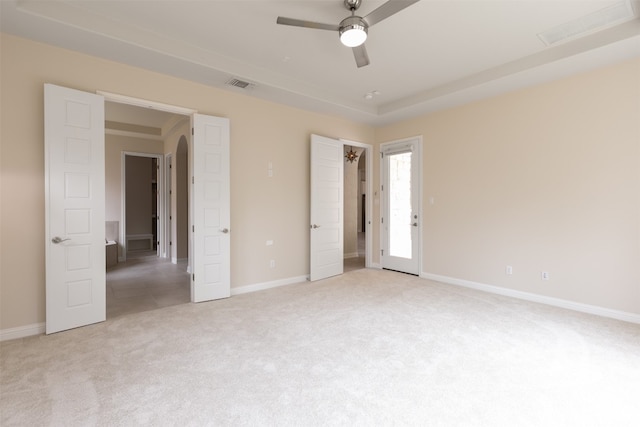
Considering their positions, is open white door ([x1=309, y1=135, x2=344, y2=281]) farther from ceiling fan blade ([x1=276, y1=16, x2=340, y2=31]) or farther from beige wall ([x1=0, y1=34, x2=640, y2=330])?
ceiling fan blade ([x1=276, y1=16, x2=340, y2=31])

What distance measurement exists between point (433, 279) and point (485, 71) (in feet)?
10.8

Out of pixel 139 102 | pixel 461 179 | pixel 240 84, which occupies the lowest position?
pixel 461 179

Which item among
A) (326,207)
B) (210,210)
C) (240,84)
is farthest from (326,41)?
(326,207)

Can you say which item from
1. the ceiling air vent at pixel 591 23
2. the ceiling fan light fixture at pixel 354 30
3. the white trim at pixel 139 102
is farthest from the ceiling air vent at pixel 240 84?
the ceiling air vent at pixel 591 23

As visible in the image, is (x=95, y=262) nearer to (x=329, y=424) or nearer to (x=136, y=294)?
(x=136, y=294)

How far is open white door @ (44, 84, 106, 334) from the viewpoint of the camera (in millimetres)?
2969

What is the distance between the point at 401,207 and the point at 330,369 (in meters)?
3.97

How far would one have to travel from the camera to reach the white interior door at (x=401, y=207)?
5461 mm

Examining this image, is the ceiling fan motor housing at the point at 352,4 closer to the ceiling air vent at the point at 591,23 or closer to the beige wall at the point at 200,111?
the ceiling air vent at the point at 591,23

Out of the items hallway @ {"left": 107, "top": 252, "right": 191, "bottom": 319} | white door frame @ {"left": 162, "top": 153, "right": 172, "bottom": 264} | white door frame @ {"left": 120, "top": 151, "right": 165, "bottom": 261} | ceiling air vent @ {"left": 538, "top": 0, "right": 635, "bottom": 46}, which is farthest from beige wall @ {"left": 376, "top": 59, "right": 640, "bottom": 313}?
white door frame @ {"left": 120, "top": 151, "right": 165, "bottom": 261}

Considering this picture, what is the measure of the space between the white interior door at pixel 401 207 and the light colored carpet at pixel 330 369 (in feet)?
6.37

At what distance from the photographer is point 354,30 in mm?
2508

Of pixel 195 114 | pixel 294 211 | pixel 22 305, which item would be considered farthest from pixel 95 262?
pixel 294 211

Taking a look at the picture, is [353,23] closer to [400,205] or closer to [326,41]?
[326,41]
